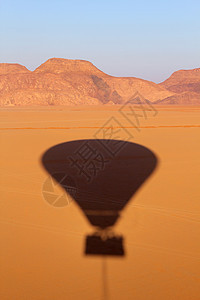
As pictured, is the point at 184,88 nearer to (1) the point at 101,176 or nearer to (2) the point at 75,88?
(2) the point at 75,88

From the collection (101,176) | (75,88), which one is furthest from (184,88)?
(101,176)

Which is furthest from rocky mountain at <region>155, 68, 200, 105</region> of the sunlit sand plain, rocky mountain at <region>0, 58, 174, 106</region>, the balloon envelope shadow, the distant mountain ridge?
the sunlit sand plain

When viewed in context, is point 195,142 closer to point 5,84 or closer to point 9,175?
point 9,175

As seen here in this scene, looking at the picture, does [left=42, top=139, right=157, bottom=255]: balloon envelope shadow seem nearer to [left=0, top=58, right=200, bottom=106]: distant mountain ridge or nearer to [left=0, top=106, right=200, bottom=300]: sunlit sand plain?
[left=0, top=106, right=200, bottom=300]: sunlit sand plain

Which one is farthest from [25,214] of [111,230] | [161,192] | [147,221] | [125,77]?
[125,77]

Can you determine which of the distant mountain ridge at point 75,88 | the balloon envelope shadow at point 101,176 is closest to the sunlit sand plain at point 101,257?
the balloon envelope shadow at point 101,176

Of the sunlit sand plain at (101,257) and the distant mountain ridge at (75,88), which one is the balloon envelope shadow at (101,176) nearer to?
the sunlit sand plain at (101,257)

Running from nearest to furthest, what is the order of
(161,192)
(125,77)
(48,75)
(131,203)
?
(131,203), (161,192), (48,75), (125,77)
